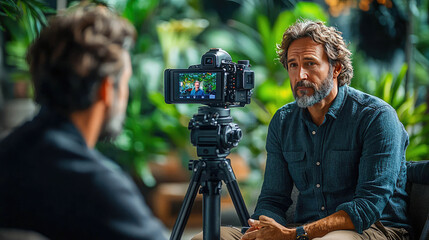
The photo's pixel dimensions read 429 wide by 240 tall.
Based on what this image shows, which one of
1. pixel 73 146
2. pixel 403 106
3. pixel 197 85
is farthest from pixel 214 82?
pixel 403 106

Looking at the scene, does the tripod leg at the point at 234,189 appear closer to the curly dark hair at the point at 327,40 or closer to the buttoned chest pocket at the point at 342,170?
the buttoned chest pocket at the point at 342,170

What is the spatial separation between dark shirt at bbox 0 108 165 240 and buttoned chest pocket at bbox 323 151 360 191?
1162 mm

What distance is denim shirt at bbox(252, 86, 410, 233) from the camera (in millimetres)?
1790

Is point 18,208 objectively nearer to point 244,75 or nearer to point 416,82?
point 244,75

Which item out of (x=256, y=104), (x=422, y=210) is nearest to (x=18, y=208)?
(x=422, y=210)

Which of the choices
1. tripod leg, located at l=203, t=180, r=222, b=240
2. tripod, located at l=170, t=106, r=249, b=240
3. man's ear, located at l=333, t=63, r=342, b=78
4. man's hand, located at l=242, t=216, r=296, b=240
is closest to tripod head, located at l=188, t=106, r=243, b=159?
tripod, located at l=170, t=106, r=249, b=240

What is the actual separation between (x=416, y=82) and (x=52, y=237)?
3818mm

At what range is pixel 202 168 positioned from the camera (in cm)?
211

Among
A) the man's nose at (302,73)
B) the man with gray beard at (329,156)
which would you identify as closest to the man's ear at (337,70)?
the man with gray beard at (329,156)

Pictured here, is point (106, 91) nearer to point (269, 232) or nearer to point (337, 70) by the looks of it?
point (269, 232)

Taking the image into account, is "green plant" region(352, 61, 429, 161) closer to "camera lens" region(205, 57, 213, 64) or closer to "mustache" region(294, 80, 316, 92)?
"mustache" region(294, 80, 316, 92)

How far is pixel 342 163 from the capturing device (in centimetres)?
192

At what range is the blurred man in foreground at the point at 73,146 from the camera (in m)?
0.87

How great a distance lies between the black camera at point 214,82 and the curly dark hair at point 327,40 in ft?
0.75
